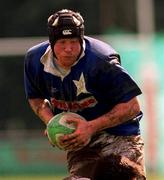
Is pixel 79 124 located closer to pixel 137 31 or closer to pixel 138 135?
pixel 138 135

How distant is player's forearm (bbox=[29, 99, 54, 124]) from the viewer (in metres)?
7.72

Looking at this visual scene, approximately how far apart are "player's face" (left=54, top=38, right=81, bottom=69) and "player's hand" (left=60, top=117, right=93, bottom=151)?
427 mm

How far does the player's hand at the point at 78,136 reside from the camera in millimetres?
7277

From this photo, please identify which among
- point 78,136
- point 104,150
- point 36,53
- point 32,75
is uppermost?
point 36,53

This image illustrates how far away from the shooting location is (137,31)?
17.2 meters

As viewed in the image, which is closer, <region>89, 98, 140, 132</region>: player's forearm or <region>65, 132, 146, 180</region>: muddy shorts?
<region>89, 98, 140, 132</region>: player's forearm

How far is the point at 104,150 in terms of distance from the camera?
7797 millimetres

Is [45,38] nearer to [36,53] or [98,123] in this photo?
[36,53]

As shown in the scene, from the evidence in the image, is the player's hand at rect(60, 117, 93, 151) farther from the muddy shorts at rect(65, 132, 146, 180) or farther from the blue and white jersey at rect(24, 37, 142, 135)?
the muddy shorts at rect(65, 132, 146, 180)

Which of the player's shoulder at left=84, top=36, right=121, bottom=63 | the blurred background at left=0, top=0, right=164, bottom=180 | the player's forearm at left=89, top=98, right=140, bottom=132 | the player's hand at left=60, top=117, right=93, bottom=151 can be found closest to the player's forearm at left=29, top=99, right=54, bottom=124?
the player's hand at left=60, top=117, right=93, bottom=151

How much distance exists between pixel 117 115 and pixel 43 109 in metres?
0.68

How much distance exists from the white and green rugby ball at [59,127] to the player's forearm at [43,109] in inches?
8.4

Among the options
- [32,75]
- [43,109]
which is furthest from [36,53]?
[43,109]

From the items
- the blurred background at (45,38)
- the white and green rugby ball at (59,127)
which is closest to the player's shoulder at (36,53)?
the white and green rugby ball at (59,127)
